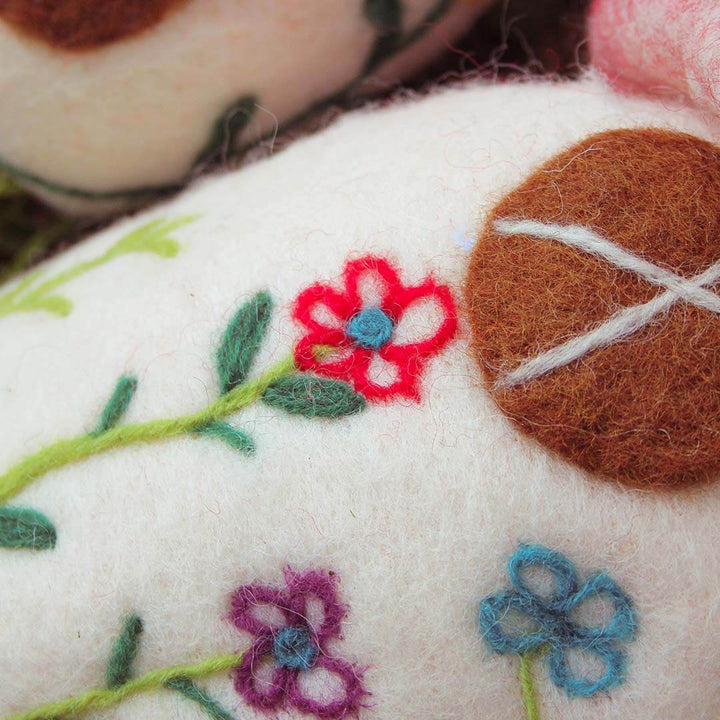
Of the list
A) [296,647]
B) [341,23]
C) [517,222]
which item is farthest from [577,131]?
[296,647]

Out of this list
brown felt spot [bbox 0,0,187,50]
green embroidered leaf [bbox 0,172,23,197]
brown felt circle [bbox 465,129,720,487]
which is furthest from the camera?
green embroidered leaf [bbox 0,172,23,197]

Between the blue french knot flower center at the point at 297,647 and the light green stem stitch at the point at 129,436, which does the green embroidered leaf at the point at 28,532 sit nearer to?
the light green stem stitch at the point at 129,436

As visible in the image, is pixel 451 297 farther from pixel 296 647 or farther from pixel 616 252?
pixel 296 647

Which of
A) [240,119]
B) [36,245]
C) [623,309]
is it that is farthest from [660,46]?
[36,245]

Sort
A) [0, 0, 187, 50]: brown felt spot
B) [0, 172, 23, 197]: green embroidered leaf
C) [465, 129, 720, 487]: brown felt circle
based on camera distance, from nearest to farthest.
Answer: [465, 129, 720, 487]: brown felt circle
[0, 0, 187, 50]: brown felt spot
[0, 172, 23, 197]: green embroidered leaf

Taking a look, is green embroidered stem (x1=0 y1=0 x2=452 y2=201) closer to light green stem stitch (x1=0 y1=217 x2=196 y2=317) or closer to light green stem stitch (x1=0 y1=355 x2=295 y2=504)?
light green stem stitch (x1=0 y1=217 x2=196 y2=317)

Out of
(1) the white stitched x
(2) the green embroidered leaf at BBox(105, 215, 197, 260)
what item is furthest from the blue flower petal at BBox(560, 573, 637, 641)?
(2) the green embroidered leaf at BBox(105, 215, 197, 260)

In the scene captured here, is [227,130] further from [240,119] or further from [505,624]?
[505,624]
